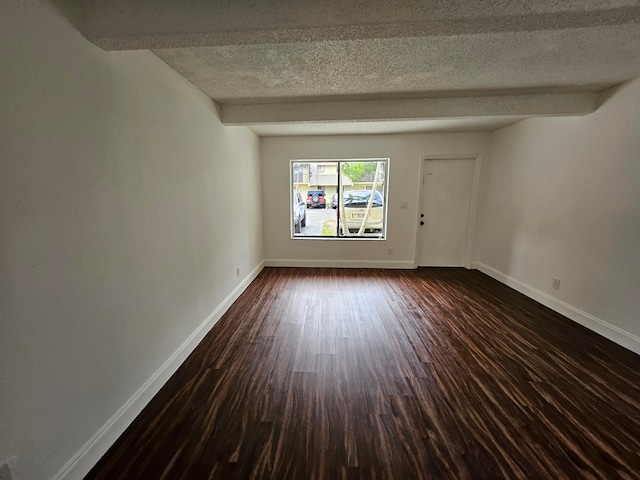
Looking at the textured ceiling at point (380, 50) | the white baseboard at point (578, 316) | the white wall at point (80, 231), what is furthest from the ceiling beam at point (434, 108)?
the white baseboard at point (578, 316)

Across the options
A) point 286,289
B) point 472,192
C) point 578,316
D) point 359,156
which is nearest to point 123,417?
point 286,289

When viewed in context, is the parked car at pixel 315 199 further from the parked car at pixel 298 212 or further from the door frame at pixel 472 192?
the door frame at pixel 472 192

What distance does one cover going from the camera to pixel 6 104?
98 cm

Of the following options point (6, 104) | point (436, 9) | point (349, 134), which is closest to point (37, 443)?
point (6, 104)

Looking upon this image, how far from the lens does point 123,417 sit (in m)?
1.55

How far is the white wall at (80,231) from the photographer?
1.01m

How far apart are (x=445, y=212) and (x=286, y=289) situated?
3.22m

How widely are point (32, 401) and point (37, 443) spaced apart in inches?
7.6

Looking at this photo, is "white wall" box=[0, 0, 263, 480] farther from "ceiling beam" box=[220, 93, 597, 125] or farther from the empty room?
"ceiling beam" box=[220, 93, 597, 125]

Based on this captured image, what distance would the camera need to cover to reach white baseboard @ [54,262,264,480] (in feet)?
4.16

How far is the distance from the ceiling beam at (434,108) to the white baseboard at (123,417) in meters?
2.41

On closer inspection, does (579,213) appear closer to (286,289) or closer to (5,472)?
(286,289)

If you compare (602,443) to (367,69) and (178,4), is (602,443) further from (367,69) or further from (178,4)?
(178,4)

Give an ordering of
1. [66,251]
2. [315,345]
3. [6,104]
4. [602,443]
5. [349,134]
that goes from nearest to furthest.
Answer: [6,104] → [66,251] → [602,443] → [315,345] → [349,134]
